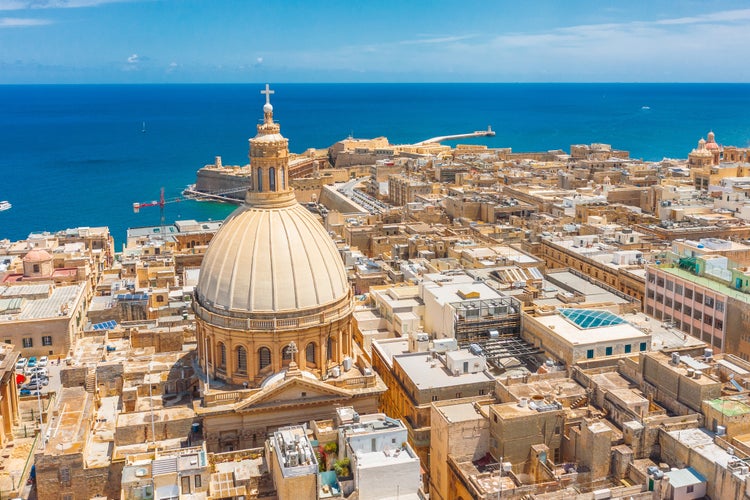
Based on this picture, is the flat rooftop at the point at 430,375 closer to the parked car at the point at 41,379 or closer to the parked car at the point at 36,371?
the parked car at the point at 41,379

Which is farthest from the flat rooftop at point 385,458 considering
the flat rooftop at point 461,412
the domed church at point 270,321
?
the domed church at point 270,321

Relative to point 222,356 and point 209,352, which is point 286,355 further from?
point 209,352

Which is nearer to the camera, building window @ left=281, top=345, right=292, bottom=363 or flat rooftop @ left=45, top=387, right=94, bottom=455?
flat rooftop @ left=45, top=387, right=94, bottom=455

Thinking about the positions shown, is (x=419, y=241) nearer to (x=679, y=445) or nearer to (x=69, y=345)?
(x=69, y=345)

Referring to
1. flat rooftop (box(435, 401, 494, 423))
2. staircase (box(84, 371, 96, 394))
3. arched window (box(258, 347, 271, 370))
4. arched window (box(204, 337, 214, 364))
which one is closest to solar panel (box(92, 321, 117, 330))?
staircase (box(84, 371, 96, 394))

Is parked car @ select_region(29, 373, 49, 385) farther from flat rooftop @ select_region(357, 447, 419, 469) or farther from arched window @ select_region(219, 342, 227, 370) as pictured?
flat rooftop @ select_region(357, 447, 419, 469)

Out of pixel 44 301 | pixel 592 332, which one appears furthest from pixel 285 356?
pixel 44 301
